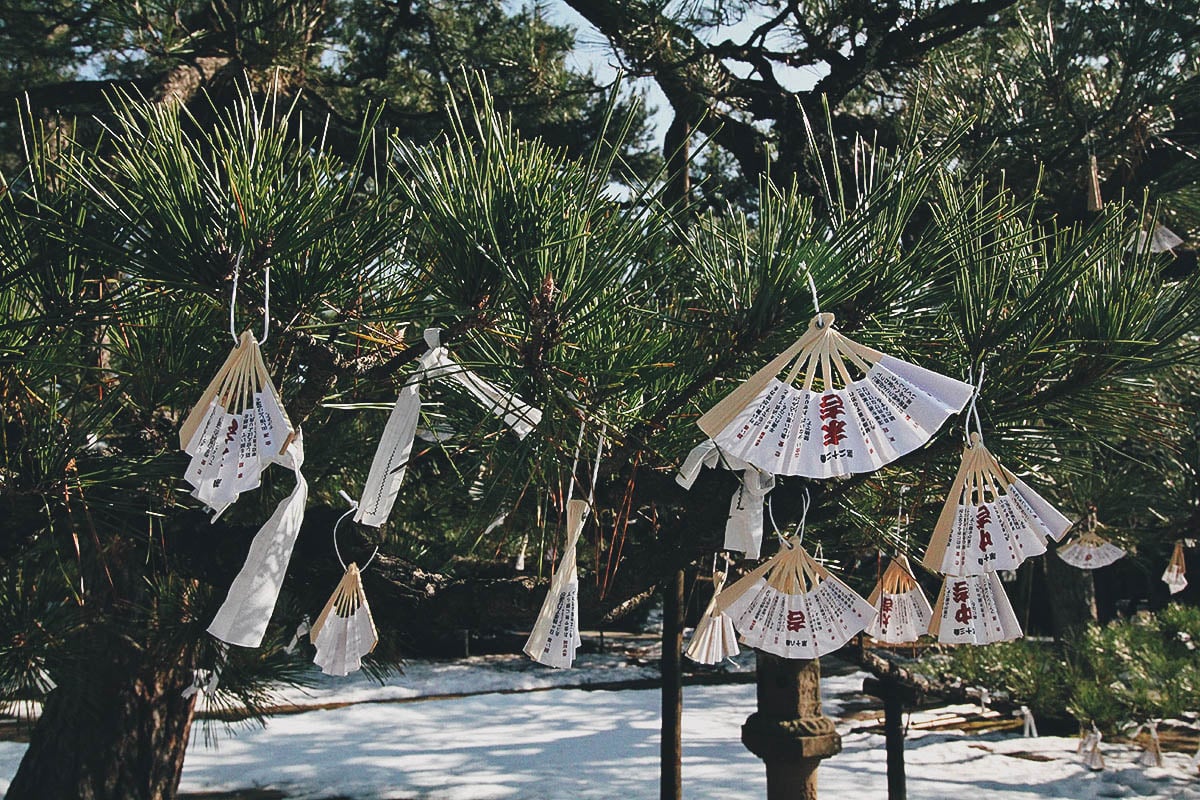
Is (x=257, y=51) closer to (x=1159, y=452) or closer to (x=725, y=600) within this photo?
→ (x=725, y=600)

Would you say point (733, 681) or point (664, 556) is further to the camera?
point (733, 681)

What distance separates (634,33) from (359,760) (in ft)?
9.24

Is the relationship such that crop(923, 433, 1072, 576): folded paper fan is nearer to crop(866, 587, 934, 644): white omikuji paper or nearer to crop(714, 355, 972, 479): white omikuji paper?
Result: crop(714, 355, 972, 479): white omikuji paper

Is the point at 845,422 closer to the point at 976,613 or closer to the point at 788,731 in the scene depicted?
the point at 976,613

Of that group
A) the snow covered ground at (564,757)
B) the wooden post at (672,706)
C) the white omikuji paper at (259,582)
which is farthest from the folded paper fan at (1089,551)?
the snow covered ground at (564,757)

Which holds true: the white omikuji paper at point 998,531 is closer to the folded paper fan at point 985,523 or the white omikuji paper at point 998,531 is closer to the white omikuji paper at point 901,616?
the folded paper fan at point 985,523

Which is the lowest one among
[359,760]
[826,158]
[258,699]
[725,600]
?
[359,760]

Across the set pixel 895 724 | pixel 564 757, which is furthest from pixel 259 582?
pixel 564 757

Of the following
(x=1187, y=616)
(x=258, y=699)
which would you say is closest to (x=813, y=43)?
(x=258, y=699)

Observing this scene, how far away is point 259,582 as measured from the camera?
2.39ft

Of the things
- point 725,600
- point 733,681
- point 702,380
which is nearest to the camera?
point 702,380

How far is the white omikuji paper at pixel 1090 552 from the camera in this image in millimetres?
1606

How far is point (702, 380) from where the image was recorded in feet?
2.63

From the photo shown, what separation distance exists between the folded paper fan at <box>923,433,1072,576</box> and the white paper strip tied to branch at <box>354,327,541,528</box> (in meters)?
0.36
